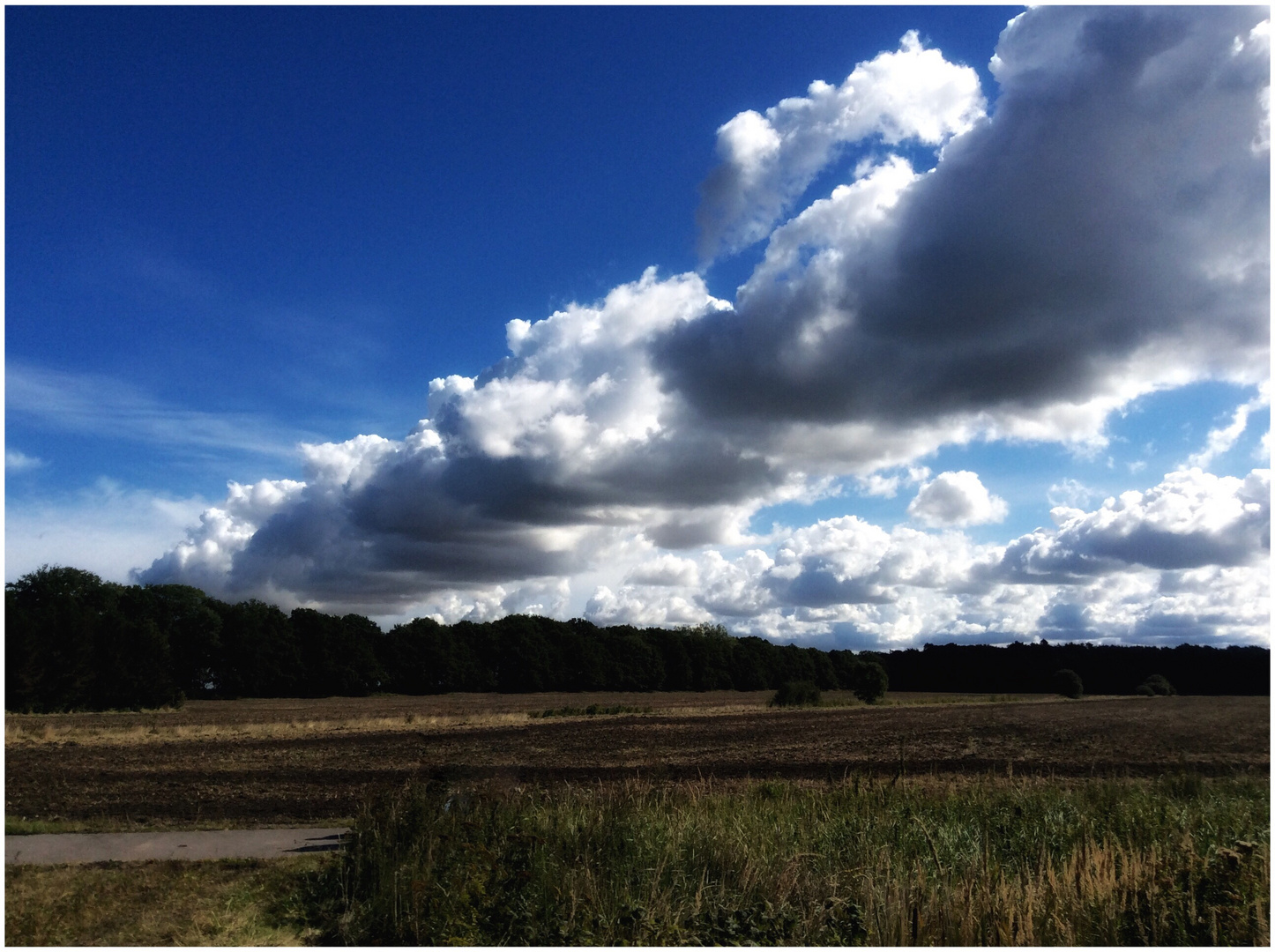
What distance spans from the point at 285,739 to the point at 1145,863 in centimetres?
3169

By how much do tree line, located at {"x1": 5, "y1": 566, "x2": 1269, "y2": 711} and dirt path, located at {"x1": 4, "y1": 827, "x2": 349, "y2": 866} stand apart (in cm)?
3045

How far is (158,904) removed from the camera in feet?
26.4

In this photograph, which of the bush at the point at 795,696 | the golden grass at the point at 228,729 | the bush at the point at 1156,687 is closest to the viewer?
the golden grass at the point at 228,729

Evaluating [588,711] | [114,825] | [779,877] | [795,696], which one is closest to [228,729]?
[588,711]

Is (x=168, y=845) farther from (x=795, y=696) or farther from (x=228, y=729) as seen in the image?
(x=795, y=696)

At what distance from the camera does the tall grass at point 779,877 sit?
22.6ft

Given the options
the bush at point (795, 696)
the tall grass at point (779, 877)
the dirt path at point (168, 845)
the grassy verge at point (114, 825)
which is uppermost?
the tall grass at point (779, 877)

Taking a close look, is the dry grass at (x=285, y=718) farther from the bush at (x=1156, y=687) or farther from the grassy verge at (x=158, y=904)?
the grassy verge at (x=158, y=904)

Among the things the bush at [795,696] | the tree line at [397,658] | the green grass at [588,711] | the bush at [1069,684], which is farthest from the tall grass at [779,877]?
the bush at [1069,684]

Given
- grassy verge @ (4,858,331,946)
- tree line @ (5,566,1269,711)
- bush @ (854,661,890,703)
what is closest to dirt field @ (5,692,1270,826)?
grassy verge @ (4,858,331,946)

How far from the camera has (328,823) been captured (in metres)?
13.0

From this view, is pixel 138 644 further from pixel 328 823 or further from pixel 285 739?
pixel 328 823

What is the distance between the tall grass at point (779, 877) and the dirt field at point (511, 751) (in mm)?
2614

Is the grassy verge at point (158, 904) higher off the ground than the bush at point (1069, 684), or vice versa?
the grassy verge at point (158, 904)
